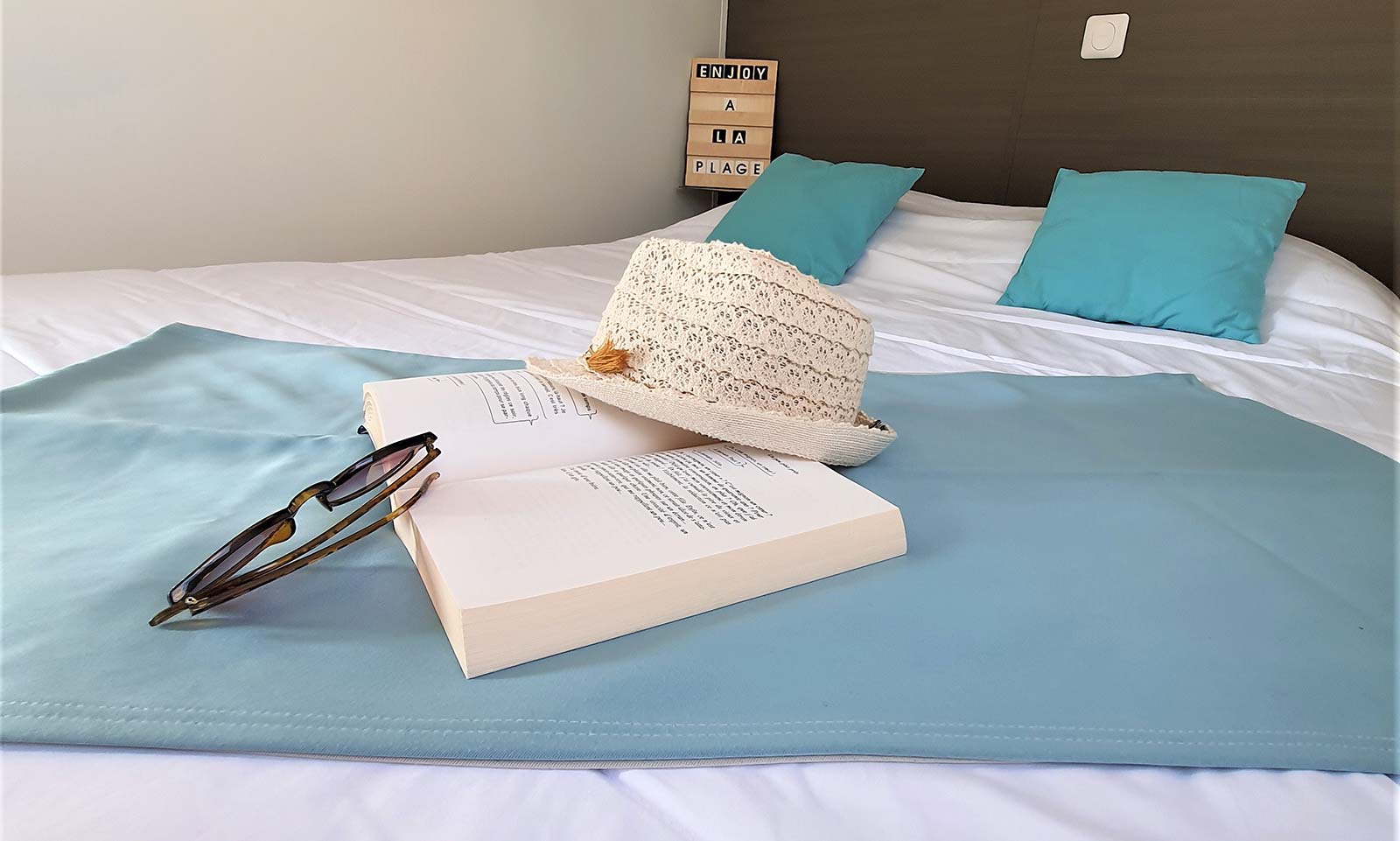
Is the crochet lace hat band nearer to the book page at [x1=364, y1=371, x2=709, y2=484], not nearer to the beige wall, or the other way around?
the book page at [x1=364, y1=371, x2=709, y2=484]

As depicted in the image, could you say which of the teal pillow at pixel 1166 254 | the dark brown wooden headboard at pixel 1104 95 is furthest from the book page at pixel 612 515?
the dark brown wooden headboard at pixel 1104 95

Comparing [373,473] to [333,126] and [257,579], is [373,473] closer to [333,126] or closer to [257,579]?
[257,579]

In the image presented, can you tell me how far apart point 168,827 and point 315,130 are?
7.04 ft

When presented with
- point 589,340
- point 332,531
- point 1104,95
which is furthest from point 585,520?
point 1104,95

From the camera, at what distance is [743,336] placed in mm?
618

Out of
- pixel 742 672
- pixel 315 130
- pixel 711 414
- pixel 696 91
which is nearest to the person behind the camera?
pixel 742 672

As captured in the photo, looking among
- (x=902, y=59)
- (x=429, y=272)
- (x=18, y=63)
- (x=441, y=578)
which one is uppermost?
(x=902, y=59)

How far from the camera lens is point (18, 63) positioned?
1.65 m

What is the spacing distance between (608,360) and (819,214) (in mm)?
1321

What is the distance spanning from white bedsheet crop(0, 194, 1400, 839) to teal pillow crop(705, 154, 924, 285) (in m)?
0.07

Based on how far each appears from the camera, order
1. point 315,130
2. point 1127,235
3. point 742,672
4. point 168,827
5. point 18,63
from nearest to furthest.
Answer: point 168,827
point 742,672
point 1127,235
point 18,63
point 315,130

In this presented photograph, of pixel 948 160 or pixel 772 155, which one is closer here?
pixel 948 160

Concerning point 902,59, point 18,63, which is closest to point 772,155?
point 902,59

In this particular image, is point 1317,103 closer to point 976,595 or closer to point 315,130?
point 976,595
